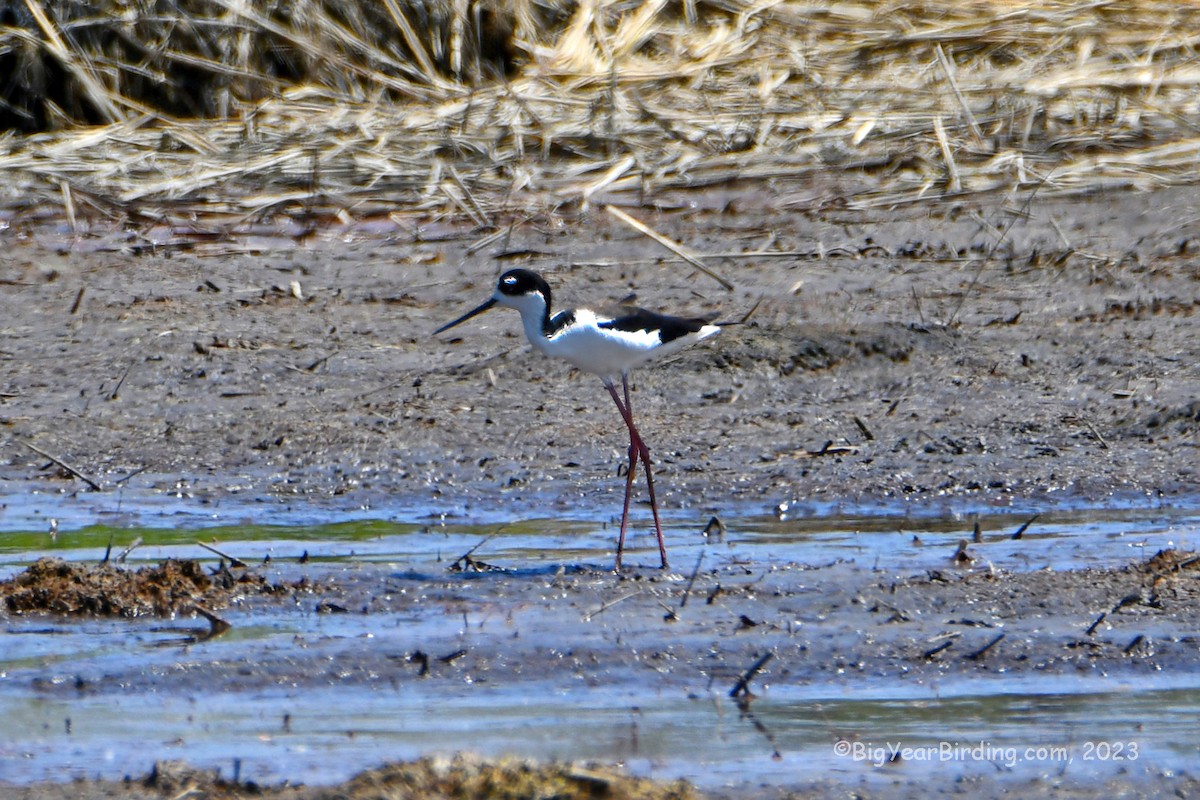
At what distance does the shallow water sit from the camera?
404cm

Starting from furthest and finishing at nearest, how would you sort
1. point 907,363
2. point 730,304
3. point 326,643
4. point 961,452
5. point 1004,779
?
point 730,304 < point 907,363 < point 961,452 < point 326,643 < point 1004,779

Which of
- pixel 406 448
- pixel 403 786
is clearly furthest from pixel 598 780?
pixel 406 448

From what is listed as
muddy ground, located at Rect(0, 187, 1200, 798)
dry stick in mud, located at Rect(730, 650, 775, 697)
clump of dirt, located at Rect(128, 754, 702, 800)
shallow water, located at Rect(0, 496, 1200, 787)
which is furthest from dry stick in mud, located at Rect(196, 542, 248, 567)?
clump of dirt, located at Rect(128, 754, 702, 800)

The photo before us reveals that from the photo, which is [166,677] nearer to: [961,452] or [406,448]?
[406,448]

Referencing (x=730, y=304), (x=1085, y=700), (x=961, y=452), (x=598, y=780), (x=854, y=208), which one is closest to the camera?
(x=598, y=780)

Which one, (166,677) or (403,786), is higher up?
(403,786)

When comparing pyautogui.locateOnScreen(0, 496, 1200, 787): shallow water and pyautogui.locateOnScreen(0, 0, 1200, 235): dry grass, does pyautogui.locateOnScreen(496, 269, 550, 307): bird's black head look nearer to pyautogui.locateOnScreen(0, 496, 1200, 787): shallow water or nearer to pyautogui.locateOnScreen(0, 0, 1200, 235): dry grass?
pyautogui.locateOnScreen(0, 496, 1200, 787): shallow water

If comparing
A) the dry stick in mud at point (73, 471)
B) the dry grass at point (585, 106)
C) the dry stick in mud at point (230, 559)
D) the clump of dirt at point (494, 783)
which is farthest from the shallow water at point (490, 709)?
the dry grass at point (585, 106)

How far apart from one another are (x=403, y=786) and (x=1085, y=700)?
1.74 meters

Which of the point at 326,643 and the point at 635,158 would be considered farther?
the point at 635,158

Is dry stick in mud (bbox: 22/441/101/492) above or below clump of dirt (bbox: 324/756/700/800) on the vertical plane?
below

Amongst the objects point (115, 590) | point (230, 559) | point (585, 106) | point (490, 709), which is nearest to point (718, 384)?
point (230, 559)

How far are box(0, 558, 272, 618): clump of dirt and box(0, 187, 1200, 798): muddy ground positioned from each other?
0.43m

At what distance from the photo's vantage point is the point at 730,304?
8617 mm
